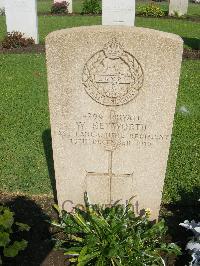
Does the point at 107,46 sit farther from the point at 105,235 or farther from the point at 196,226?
the point at 196,226

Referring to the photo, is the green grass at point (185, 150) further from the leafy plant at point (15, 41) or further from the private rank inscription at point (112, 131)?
the leafy plant at point (15, 41)

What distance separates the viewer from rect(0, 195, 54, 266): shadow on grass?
3.65m

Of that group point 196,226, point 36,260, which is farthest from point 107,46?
point 36,260

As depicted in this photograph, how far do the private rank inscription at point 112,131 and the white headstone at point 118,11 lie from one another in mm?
9723

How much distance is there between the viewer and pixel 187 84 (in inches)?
338

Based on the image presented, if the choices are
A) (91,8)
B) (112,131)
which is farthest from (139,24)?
(112,131)

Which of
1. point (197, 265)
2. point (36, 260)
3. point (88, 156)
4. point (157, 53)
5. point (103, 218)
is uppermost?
point (157, 53)

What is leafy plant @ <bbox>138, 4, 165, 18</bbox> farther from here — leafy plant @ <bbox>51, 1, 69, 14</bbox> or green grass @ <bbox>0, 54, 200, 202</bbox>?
green grass @ <bbox>0, 54, 200, 202</bbox>

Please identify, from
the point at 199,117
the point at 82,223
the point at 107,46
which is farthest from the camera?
the point at 199,117

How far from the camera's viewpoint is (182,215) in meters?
4.24

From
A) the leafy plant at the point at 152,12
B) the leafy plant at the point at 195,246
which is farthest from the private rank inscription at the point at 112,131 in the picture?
the leafy plant at the point at 152,12

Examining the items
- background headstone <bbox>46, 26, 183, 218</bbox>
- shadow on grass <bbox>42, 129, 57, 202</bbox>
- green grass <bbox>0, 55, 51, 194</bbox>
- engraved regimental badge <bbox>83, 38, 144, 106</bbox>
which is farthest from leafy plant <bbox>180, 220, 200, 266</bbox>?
green grass <bbox>0, 55, 51, 194</bbox>

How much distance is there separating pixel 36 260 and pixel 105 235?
2.64ft

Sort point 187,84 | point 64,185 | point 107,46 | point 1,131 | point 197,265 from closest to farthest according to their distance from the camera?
point 107,46 < point 197,265 < point 64,185 < point 1,131 < point 187,84
